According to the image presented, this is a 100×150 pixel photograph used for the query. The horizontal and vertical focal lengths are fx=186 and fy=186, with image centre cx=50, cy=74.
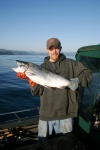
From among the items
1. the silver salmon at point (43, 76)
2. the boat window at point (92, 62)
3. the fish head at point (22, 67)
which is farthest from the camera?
the boat window at point (92, 62)

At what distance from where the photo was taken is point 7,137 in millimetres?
6199

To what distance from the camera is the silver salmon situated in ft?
Result: 14.3

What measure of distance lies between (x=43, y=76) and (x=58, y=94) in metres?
0.56

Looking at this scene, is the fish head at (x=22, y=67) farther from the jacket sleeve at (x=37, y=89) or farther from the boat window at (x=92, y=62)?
the boat window at (x=92, y=62)

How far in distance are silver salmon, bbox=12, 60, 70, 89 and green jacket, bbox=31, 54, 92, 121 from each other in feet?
0.48

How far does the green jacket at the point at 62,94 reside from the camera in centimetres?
441

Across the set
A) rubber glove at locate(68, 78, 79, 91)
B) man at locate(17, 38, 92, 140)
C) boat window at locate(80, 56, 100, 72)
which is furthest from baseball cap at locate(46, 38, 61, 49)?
boat window at locate(80, 56, 100, 72)

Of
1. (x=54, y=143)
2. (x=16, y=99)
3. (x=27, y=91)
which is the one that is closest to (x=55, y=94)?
(x=54, y=143)

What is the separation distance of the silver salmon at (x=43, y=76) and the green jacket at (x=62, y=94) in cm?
15

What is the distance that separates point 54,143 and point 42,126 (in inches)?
48.7

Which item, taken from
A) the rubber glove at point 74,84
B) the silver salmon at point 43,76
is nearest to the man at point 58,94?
the rubber glove at point 74,84

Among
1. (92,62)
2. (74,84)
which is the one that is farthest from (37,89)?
(92,62)

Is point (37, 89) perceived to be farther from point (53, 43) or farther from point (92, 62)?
point (92, 62)

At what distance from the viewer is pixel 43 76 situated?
445 cm
